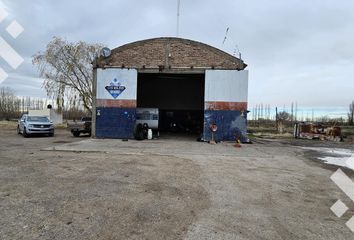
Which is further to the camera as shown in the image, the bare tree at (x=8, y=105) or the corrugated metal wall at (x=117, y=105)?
the bare tree at (x=8, y=105)

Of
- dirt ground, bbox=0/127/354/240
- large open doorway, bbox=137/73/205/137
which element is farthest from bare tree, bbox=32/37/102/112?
dirt ground, bbox=0/127/354/240

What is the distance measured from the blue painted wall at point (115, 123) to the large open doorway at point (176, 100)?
892 cm

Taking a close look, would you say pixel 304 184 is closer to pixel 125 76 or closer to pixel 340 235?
pixel 340 235

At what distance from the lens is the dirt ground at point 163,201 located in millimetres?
4590

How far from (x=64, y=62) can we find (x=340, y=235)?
32.4m

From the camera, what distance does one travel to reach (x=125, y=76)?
21.0 metres

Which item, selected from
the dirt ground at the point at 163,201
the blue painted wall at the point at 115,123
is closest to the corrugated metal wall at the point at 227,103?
the blue painted wall at the point at 115,123

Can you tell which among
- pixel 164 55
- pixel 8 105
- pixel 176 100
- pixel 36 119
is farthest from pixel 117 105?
pixel 8 105

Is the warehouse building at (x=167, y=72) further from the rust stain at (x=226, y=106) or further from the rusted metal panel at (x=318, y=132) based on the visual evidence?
the rusted metal panel at (x=318, y=132)

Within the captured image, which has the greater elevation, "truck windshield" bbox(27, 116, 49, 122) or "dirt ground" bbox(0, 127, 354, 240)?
"truck windshield" bbox(27, 116, 49, 122)

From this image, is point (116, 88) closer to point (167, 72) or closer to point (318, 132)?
point (167, 72)

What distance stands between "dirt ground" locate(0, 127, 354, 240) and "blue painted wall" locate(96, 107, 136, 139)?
10.1 meters

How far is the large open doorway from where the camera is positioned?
30203 millimetres

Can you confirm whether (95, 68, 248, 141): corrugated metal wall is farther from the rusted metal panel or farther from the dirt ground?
the dirt ground
